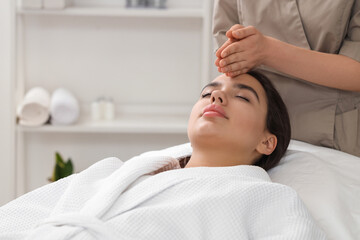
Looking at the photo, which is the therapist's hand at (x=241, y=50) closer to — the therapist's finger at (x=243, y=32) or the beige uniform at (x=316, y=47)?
the therapist's finger at (x=243, y=32)

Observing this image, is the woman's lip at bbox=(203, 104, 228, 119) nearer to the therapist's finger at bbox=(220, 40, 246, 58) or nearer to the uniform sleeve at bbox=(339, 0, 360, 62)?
the therapist's finger at bbox=(220, 40, 246, 58)

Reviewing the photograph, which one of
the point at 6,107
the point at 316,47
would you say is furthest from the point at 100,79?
the point at 316,47

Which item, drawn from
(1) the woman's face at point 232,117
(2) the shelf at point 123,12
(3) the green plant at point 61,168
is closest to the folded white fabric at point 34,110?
(3) the green plant at point 61,168

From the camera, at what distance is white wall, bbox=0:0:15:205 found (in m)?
2.77

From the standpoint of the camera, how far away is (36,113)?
2.78 metres

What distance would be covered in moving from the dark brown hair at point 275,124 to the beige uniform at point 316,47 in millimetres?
161

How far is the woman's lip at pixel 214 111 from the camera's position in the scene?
1530 millimetres

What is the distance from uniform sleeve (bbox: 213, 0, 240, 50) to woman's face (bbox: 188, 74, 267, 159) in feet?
0.91

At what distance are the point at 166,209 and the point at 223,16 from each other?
79 centimetres

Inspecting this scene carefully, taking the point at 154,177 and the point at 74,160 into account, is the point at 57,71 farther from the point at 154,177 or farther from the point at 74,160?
the point at 154,177

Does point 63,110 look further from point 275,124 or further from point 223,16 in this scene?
point 275,124

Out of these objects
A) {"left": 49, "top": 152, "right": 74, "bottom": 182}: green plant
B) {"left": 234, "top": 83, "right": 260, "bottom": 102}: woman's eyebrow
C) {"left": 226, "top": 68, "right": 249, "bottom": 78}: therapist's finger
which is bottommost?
{"left": 49, "top": 152, "right": 74, "bottom": 182}: green plant

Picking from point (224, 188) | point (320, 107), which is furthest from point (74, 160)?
point (224, 188)

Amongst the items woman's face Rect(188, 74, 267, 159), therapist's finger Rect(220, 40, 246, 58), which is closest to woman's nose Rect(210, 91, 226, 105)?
woman's face Rect(188, 74, 267, 159)
